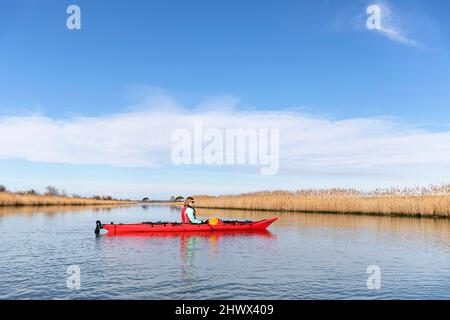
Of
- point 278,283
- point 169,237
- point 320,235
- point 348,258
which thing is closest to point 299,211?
point 320,235

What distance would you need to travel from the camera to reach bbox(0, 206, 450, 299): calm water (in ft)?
26.8

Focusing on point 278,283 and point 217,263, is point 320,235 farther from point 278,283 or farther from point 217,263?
point 278,283

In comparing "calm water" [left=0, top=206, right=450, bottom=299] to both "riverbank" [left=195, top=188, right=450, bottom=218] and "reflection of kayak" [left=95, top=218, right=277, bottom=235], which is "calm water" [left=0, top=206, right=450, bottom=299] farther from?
"riverbank" [left=195, top=188, right=450, bottom=218]

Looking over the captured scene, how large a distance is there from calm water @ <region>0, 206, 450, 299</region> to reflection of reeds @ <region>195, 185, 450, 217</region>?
8405 mm

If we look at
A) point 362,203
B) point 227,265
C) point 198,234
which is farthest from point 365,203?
point 227,265

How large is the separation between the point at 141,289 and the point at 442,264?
736cm

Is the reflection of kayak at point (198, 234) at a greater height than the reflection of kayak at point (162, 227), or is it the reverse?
the reflection of kayak at point (162, 227)

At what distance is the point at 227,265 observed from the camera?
1059 cm

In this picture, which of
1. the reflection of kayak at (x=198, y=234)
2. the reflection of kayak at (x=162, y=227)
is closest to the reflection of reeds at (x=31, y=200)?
the reflection of kayak at (x=162, y=227)

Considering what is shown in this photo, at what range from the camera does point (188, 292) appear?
805 centimetres

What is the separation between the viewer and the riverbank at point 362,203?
24.5 m

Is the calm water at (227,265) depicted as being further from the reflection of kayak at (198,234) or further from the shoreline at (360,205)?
the shoreline at (360,205)

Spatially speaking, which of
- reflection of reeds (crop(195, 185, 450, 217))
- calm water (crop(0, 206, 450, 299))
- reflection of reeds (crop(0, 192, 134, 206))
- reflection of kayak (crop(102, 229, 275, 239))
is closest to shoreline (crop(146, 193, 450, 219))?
reflection of reeds (crop(195, 185, 450, 217))

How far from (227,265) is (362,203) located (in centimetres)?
1974
